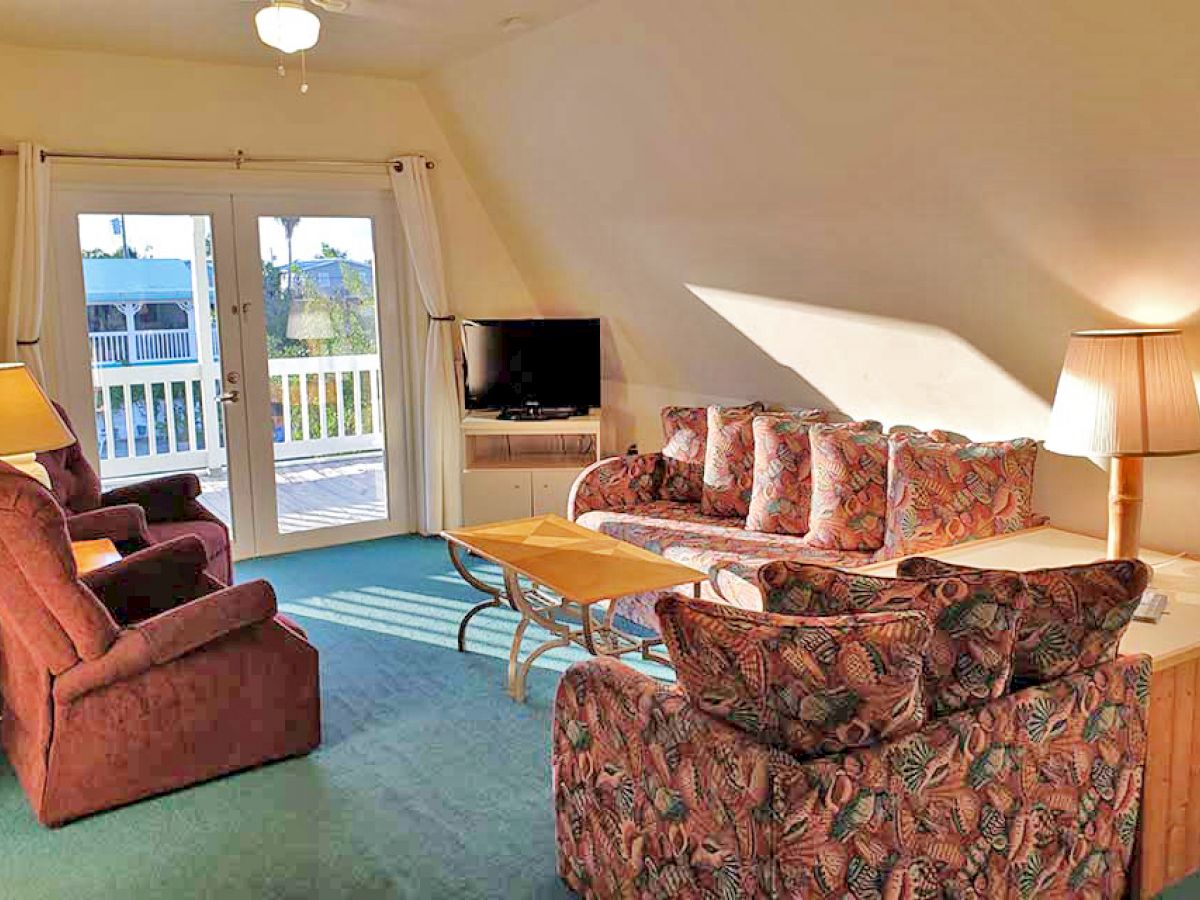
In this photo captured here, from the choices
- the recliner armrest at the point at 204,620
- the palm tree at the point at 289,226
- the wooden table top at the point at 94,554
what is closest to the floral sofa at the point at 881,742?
the recliner armrest at the point at 204,620

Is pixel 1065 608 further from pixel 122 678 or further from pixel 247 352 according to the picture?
pixel 247 352

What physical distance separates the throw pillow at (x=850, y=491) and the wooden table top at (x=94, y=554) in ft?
8.65

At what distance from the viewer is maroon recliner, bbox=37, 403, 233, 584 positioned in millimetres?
4270

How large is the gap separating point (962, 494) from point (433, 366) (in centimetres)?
321

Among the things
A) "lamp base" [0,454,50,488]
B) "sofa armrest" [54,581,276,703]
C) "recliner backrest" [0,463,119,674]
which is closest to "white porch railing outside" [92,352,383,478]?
"lamp base" [0,454,50,488]

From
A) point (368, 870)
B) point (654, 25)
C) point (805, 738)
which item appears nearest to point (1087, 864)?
point (805, 738)

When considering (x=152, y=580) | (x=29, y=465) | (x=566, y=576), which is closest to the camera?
(x=152, y=580)

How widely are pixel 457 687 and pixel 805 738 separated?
2277mm

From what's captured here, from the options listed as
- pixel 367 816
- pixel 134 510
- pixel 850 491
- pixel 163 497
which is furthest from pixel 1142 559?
pixel 163 497

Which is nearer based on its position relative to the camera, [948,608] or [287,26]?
[948,608]

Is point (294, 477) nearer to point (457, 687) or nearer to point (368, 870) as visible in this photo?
point (457, 687)

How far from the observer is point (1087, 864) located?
240cm

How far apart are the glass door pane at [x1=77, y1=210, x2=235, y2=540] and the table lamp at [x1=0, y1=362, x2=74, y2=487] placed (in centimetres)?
164

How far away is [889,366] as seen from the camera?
4.43 meters
